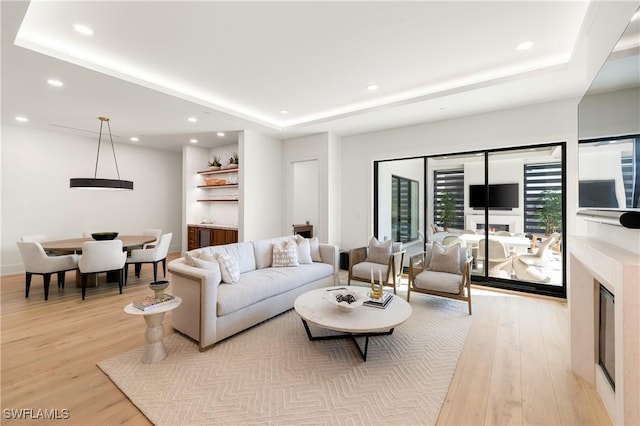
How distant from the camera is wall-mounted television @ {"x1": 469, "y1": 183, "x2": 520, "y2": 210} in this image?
4.63m

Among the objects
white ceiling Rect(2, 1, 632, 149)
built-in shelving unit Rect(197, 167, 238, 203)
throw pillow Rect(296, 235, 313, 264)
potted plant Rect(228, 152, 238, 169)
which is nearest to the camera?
white ceiling Rect(2, 1, 632, 149)

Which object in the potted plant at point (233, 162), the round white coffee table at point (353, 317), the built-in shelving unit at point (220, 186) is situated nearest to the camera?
the round white coffee table at point (353, 317)

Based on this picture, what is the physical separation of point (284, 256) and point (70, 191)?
18.1 ft

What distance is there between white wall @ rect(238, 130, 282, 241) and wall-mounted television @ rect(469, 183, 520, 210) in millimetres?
3807

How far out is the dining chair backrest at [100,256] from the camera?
396 cm

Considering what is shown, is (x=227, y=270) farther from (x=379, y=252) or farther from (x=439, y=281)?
(x=439, y=281)

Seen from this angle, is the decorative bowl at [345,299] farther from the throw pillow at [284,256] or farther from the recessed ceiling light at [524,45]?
the recessed ceiling light at [524,45]

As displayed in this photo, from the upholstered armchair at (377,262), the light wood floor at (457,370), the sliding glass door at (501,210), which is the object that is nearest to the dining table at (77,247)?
the light wood floor at (457,370)

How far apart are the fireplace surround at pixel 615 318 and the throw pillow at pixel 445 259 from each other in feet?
4.88

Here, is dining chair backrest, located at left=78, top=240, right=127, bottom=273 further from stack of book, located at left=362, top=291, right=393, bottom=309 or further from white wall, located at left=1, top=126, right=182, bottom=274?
stack of book, located at left=362, top=291, right=393, bottom=309

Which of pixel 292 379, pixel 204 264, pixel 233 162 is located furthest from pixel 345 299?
pixel 233 162

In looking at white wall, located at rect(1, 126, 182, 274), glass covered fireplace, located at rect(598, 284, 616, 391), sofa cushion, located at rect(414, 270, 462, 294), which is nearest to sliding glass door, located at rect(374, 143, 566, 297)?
sofa cushion, located at rect(414, 270, 462, 294)

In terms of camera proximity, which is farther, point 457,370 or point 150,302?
point 150,302

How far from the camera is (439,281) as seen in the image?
11.9 ft
